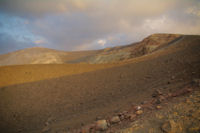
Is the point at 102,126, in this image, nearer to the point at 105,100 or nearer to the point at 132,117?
the point at 132,117

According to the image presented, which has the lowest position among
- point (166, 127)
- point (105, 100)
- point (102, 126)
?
point (105, 100)

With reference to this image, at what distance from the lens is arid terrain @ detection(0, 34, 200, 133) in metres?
2.33

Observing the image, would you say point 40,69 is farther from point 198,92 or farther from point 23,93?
point 198,92

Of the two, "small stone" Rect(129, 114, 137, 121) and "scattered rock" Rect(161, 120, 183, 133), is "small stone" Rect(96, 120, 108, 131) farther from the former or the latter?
"scattered rock" Rect(161, 120, 183, 133)

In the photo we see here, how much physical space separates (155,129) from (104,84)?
479 centimetres

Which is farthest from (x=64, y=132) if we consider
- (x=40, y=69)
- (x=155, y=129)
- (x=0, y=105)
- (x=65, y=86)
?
(x=40, y=69)

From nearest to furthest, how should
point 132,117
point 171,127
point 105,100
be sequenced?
point 171,127 < point 132,117 < point 105,100

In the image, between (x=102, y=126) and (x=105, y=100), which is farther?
(x=105, y=100)

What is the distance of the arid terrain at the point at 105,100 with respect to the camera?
2327 mm

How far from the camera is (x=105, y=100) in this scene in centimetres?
511

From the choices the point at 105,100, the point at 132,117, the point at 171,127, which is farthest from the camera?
the point at 105,100

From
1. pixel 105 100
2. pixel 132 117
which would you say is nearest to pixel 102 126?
pixel 132 117

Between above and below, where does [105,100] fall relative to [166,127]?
below

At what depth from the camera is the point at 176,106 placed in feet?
7.91
